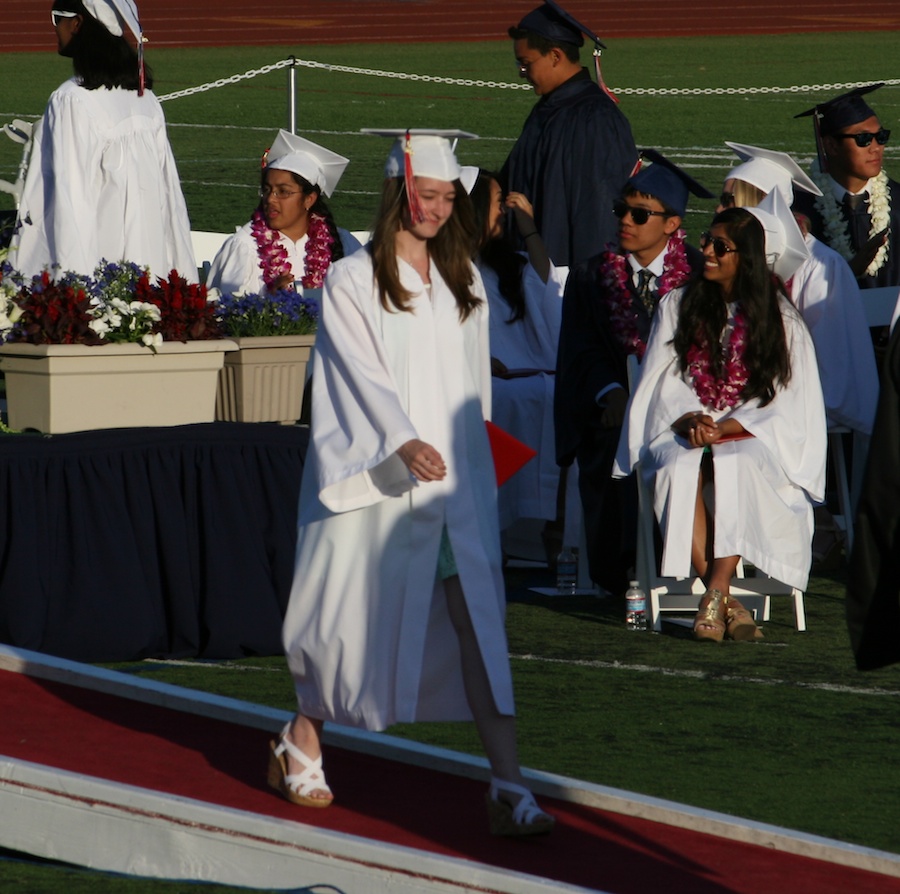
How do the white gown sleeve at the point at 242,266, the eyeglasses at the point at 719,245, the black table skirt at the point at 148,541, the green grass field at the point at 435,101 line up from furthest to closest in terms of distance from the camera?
the green grass field at the point at 435,101 < the white gown sleeve at the point at 242,266 < the eyeglasses at the point at 719,245 < the black table skirt at the point at 148,541

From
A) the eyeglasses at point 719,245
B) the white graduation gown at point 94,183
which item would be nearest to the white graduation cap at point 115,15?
the white graduation gown at point 94,183

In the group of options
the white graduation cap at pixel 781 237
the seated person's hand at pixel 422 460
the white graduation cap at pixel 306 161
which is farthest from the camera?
the white graduation cap at pixel 306 161

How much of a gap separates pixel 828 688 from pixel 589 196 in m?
3.64

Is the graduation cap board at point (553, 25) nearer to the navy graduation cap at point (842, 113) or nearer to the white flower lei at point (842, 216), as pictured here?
the navy graduation cap at point (842, 113)

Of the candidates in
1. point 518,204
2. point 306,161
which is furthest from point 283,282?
point 518,204

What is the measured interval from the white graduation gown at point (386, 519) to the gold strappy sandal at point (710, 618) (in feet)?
7.99

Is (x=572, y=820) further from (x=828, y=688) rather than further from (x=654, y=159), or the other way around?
(x=654, y=159)

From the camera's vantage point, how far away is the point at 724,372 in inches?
292

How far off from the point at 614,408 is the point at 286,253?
1.68 meters

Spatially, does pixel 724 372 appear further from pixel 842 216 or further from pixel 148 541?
pixel 148 541

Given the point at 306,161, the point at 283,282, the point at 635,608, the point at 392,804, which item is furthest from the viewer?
the point at 306,161

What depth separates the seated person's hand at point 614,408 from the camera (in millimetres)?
7840

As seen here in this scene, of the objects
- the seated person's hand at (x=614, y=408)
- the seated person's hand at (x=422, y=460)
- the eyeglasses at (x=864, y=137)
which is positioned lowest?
the seated person's hand at (x=422, y=460)

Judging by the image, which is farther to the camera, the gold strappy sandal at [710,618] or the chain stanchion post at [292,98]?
the chain stanchion post at [292,98]
